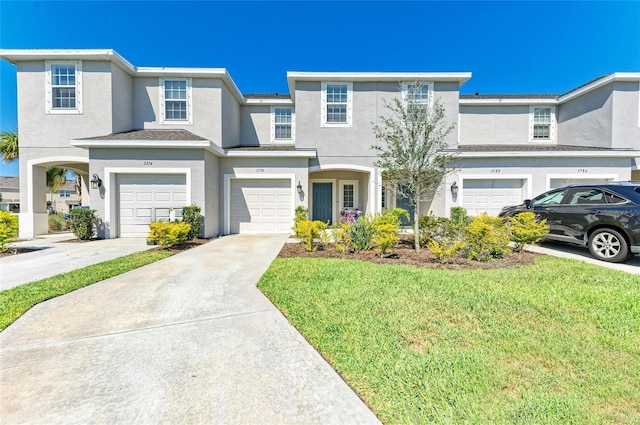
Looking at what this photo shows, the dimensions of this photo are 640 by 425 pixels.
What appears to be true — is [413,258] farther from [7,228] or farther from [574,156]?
[7,228]

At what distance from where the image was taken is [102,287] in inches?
172

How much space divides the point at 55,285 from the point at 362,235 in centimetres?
598

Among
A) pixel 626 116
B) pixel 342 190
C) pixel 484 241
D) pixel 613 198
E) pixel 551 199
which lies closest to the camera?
pixel 484 241

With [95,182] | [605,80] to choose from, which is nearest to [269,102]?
[95,182]

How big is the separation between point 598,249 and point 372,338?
685cm

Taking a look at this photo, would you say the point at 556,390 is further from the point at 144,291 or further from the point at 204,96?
the point at 204,96

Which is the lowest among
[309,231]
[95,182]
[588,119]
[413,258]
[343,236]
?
[413,258]

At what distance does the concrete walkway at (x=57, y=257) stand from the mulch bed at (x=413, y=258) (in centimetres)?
430

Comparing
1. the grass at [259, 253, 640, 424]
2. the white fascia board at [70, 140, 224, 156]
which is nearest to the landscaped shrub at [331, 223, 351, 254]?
the grass at [259, 253, 640, 424]

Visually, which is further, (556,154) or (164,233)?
(556,154)

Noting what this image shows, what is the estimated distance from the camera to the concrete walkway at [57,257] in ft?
16.7

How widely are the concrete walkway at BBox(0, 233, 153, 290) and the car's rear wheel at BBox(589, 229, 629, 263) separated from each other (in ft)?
36.9

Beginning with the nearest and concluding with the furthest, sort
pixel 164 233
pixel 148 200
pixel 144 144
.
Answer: pixel 164 233
pixel 144 144
pixel 148 200

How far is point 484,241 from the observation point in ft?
→ 19.5
